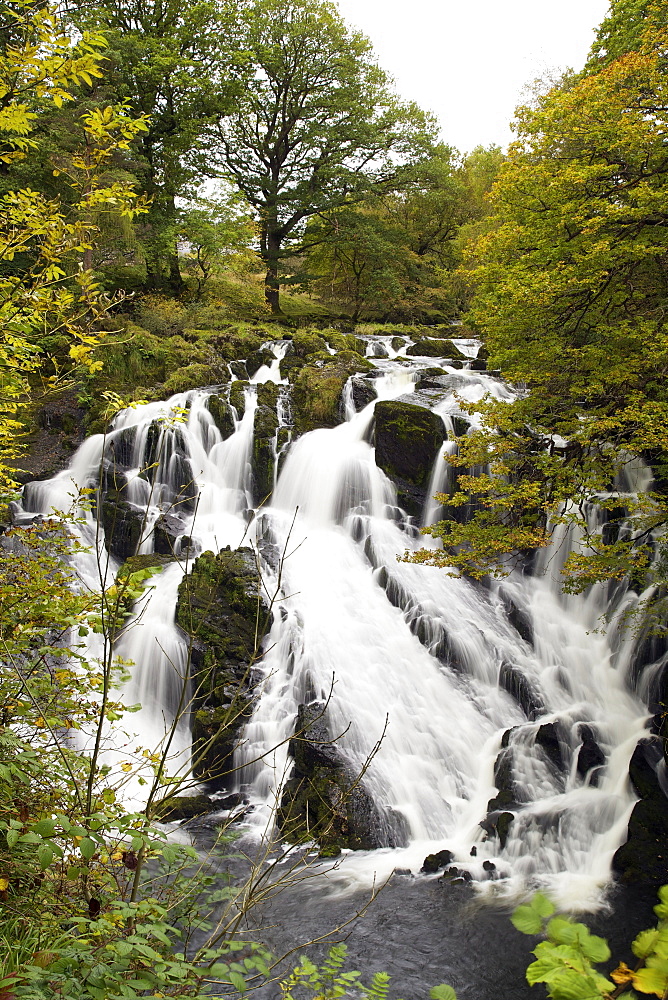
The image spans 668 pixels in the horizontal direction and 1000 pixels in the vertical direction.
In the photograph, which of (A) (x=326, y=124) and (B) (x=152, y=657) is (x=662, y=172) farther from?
(A) (x=326, y=124)

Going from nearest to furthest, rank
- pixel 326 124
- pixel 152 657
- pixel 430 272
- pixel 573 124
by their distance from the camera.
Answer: pixel 573 124
pixel 152 657
pixel 326 124
pixel 430 272

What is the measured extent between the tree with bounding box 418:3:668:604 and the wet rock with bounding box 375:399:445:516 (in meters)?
2.88

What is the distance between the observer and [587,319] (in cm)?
978

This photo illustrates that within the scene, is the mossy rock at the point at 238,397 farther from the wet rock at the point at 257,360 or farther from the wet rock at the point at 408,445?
the wet rock at the point at 408,445

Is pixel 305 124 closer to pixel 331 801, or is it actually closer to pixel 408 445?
pixel 408 445

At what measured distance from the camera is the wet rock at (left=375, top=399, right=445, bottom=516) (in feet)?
41.9

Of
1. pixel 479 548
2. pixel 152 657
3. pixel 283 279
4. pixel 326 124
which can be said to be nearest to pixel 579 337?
pixel 479 548

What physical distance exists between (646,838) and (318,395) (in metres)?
11.4

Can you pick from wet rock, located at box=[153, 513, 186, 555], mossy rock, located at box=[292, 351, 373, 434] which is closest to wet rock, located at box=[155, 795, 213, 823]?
wet rock, located at box=[153, 513, 186, 555]

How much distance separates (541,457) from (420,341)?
46.0 ft

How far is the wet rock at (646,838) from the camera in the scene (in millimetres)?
6574

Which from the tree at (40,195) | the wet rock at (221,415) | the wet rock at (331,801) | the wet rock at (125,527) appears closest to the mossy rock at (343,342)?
the wet rock at (221,415)

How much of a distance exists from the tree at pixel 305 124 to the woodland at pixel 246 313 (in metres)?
0.12

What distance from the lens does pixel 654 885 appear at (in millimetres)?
6410
